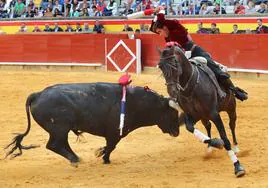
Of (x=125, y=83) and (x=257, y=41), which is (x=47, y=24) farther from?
(x=125, y=83)

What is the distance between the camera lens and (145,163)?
8.08 metres

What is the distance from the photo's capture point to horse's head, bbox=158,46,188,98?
21.9ft

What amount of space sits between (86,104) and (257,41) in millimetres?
9781

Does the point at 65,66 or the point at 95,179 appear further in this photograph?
the point at 65,66

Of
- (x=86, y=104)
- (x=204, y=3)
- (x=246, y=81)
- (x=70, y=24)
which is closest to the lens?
(x=86, y=104)

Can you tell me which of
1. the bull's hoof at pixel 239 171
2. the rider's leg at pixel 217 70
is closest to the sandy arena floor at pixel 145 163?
the bull's hoof at pixel 239 171

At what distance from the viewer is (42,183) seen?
6.93 m

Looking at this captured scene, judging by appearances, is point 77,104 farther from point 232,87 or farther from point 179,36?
point 232,87

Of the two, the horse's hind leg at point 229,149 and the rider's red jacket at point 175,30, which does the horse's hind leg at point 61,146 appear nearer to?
the horse's hind leg at point 229,149

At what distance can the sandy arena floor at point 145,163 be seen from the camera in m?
6.92

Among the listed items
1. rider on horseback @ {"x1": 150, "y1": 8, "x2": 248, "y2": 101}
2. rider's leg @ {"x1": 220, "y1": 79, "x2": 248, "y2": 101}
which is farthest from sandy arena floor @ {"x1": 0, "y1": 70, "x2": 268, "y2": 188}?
rider on horseback @ {"x1": 150, "y1": 8, "x2": 248, "y2": 101}

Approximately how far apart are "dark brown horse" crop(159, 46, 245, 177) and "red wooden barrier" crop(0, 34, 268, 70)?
9085mm

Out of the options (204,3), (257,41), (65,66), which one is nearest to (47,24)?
(65,66)

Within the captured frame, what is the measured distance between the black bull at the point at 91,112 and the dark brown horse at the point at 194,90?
451mm
